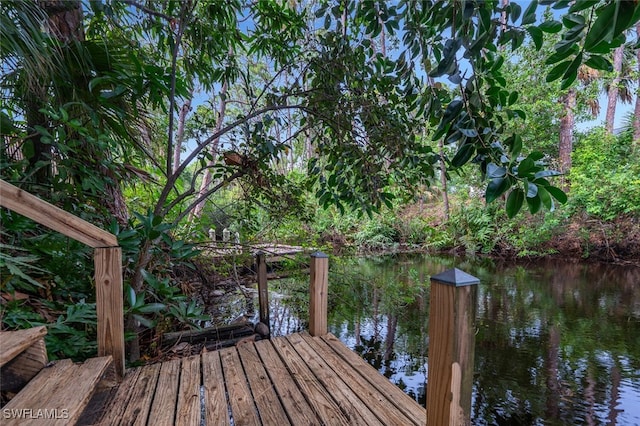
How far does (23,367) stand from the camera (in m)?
1.28

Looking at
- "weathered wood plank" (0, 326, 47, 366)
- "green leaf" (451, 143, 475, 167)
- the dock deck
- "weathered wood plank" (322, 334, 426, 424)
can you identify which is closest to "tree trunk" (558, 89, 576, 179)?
"weathered wood plank" (322, 334, 426, 424)

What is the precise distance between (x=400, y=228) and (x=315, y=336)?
9257 mm

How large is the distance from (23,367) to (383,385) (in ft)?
5.47

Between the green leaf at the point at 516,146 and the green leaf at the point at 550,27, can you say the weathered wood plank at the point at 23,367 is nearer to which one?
the green leaf at the point at 516,146

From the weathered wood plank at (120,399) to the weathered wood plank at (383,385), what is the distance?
45.7 inches

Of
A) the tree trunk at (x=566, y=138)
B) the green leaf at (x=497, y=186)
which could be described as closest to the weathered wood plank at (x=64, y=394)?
the green leaf at (x=497, y=186)

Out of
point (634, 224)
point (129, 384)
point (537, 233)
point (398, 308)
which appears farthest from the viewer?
point (537, 233)

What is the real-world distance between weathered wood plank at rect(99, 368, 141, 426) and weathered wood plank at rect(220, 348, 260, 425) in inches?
18.1

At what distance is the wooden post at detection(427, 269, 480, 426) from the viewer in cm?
87

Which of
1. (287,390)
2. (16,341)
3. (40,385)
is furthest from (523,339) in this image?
(16,341)

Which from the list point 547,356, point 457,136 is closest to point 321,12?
point 457,136

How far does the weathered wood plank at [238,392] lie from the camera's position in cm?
134

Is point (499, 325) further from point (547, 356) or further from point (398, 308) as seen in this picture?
point (398, 308)

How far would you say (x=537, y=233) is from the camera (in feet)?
27.1
